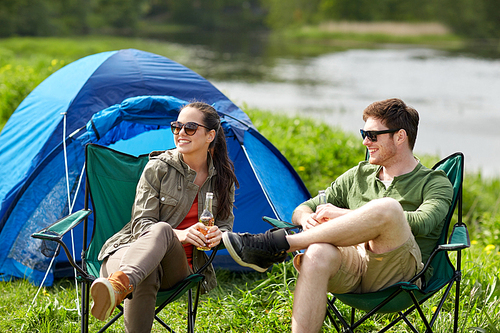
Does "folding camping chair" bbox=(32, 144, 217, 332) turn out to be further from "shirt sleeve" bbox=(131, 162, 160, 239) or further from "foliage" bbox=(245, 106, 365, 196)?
"foliage" bbox=(245, 106, 365, 196)

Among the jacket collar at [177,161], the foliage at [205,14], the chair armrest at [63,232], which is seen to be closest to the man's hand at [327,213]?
the jacket collar at [177,161]

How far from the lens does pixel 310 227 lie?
2.12 m

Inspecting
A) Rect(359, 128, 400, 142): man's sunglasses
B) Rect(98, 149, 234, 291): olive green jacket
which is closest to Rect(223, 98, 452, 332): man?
Rect(359, 128, 400, 142): man's sunglasses

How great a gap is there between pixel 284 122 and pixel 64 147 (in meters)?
4.19

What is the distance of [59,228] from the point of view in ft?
6.70

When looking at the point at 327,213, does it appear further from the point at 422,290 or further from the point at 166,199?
the point at 166,199

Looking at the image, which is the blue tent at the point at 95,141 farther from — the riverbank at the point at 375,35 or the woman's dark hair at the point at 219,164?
the riverbank at the point at 375,35

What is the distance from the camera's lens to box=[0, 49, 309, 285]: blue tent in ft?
9.46

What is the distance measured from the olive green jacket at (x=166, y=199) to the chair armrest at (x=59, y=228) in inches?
6.9

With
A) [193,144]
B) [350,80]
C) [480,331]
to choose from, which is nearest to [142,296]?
[193,144]

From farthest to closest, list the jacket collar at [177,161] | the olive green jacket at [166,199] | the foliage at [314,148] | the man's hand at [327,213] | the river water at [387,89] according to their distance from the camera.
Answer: the river water at [387,89] → the foliage at [314,148] → the jacket collar at [177,161] → the olive green jacket at [166,199] → the man's hand at [327,213]

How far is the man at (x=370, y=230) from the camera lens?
188 centimetres

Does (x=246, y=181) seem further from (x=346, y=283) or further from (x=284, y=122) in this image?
(x=284, y=122)

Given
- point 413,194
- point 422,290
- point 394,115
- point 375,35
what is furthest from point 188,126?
point 375,35
